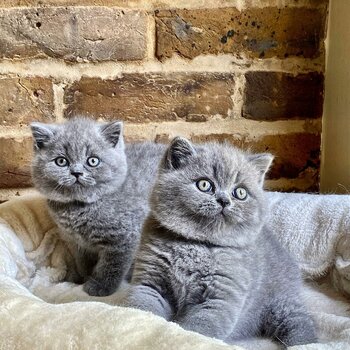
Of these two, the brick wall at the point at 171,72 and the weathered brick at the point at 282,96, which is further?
the weathered brick at the point at 282,96

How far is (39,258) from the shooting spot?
1.24 meters

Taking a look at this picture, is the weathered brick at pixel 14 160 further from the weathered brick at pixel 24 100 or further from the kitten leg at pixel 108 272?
the kitten leg at pixel 108 272

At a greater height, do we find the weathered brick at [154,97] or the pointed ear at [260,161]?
the weathered brick at [154,97]

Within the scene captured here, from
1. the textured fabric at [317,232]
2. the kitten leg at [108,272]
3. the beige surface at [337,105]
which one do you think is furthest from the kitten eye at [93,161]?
the beige surface at [337,105]

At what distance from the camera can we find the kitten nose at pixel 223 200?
919 mm

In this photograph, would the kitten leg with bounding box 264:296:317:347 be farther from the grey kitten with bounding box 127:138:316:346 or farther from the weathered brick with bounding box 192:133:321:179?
the weathered brick with bounding box 192:133:321:179

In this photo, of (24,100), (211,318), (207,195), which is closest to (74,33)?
(24,100)

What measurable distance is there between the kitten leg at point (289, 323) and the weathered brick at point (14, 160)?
0.75 m

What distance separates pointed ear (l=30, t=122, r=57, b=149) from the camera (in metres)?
1.21

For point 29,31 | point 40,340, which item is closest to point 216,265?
point 40,340

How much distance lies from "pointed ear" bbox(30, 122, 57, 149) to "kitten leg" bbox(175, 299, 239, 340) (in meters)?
0.53

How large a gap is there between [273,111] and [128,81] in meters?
0.41

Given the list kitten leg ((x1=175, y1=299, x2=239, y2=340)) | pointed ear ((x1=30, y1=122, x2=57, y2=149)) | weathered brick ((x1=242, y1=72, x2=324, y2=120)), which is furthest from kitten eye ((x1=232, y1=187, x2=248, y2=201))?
weathered brick ((x1=242, y1=72, x2=324, y2=120))

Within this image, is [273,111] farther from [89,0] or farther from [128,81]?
[89,0]
